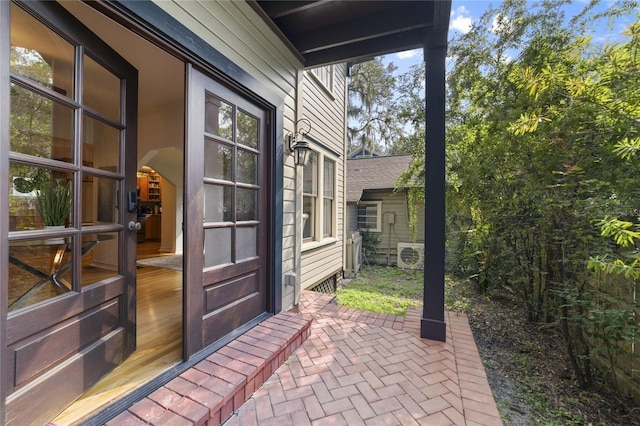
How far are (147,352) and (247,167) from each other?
1.69m

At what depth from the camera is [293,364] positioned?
2.21m

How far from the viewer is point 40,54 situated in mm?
1322

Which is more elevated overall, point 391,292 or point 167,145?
point 167,145

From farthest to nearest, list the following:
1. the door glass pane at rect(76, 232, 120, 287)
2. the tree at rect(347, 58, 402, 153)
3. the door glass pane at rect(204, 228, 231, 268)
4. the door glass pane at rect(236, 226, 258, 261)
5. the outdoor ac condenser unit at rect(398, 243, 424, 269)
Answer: the tree at rect(347, 58, 402, 153) → the outdoor ac condenser unit at rect(398, 243, 424, 269) → the door glass pane at rect(236, 226, 258, 261) → the door glass pane at rect(204, 228, 231, 268) → the door glass pane at rect(76, 232, 120, 287)

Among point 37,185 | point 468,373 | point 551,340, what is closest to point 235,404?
point 37,185

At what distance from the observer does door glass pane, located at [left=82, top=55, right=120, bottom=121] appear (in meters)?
1.56

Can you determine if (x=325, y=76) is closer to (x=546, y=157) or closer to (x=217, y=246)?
(x=546, y=157)

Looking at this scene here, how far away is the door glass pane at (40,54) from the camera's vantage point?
1.20 m

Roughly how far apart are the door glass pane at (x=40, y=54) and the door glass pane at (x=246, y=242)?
4.79 ft

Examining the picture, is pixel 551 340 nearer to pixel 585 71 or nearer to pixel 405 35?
pixel 585 71

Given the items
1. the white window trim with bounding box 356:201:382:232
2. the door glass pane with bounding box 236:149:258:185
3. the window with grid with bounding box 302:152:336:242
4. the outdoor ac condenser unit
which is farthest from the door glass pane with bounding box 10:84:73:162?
the white window trim with bounding box 356:201:382:232

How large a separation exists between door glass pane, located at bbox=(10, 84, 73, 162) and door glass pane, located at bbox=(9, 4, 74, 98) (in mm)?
87

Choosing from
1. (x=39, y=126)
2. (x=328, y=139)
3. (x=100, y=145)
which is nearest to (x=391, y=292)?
(x=328, y=139)

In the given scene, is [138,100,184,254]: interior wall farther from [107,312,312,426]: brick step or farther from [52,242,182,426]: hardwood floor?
[107,312,312,426]: brick step
